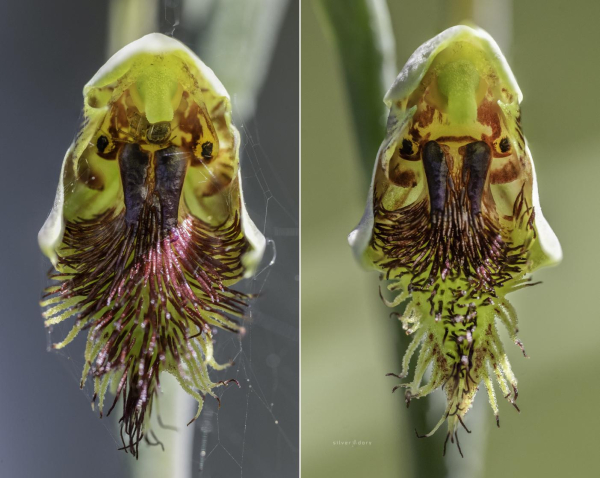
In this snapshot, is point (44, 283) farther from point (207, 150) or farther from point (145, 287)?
point (207, 150)

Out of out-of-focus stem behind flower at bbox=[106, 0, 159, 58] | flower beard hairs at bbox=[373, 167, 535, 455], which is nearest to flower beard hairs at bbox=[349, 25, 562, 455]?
flower beard hairs at bbox=[373, 167, 535, 455]

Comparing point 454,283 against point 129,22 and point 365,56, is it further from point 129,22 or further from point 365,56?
point 129,22

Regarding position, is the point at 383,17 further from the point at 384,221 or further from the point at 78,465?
the point at 78,465

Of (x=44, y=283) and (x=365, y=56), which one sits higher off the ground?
(x=365, y=56)

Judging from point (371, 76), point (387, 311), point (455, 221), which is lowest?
point (387, 311)

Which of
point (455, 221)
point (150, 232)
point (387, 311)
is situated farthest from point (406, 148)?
point (150, 232)

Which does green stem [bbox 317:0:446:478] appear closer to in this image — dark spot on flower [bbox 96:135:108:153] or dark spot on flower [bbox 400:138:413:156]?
dark spot on flower [bbox 400:138:413:156]
